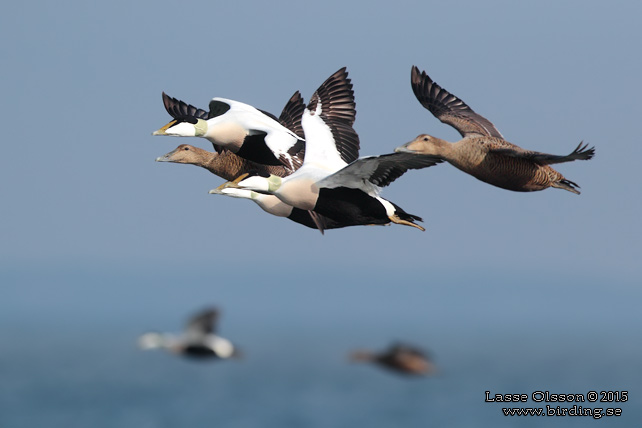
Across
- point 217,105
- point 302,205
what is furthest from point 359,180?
point 217,105

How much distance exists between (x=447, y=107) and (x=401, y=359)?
284cm

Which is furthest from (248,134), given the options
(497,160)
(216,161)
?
(497,160)

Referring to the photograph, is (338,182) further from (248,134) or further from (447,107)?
(447,107)

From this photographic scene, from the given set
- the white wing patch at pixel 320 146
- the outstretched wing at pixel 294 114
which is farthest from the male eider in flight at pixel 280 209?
the outstretched wing at pixel 294 114

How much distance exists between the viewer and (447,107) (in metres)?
13.4

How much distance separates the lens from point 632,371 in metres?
85.6

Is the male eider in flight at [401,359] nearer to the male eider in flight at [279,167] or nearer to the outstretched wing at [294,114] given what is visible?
the male eider in flight at [279,167]

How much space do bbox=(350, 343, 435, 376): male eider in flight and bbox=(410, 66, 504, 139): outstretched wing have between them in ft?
7.68

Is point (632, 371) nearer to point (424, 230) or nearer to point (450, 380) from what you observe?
point (450, 380)

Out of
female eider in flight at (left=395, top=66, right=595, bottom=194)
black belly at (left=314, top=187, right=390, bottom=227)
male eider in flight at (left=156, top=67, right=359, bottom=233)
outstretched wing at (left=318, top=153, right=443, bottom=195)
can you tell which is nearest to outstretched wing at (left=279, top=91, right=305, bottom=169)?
male eider in flight at (left=156, top=67, right=359, bottom=233)

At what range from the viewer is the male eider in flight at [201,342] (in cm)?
1197

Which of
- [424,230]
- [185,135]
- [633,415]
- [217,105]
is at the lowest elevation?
[424,230]

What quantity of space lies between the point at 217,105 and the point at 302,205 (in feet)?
10.4

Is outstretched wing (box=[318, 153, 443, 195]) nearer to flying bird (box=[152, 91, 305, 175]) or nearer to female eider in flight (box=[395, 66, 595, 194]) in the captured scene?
female eider in flight (box=[395, 66, 595, 194])
